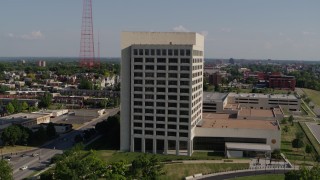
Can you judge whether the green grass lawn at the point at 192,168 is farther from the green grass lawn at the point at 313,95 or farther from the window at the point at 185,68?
the green grass lawn at the point at 313,95

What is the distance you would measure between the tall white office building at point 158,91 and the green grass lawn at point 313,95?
323 feet

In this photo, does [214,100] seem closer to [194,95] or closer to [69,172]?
[194,95]

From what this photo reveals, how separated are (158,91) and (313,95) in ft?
412

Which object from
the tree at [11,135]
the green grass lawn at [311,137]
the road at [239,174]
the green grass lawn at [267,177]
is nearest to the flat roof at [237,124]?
the green grass lawn at [311,137]

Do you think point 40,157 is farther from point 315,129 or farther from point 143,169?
point 315,129

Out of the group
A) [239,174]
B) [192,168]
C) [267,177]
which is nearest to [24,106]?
[192,168]

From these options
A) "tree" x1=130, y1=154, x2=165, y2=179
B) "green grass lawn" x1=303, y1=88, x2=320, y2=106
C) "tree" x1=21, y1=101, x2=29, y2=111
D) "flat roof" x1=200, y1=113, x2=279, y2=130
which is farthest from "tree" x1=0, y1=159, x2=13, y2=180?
"green grass lawn" x1=303, y1=88, x2=320, y2=106

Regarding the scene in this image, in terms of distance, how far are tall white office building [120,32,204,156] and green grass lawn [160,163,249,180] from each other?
780cm

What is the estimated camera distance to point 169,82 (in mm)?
70625

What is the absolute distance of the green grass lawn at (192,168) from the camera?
192ft

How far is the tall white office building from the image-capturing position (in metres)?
70.1

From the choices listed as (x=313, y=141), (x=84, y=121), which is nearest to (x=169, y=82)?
(x=313, y=141)

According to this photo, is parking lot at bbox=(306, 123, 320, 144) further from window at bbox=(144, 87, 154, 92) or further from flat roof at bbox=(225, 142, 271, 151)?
window at bbox=(144, 87, 154, 92)

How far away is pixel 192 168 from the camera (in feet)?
204
